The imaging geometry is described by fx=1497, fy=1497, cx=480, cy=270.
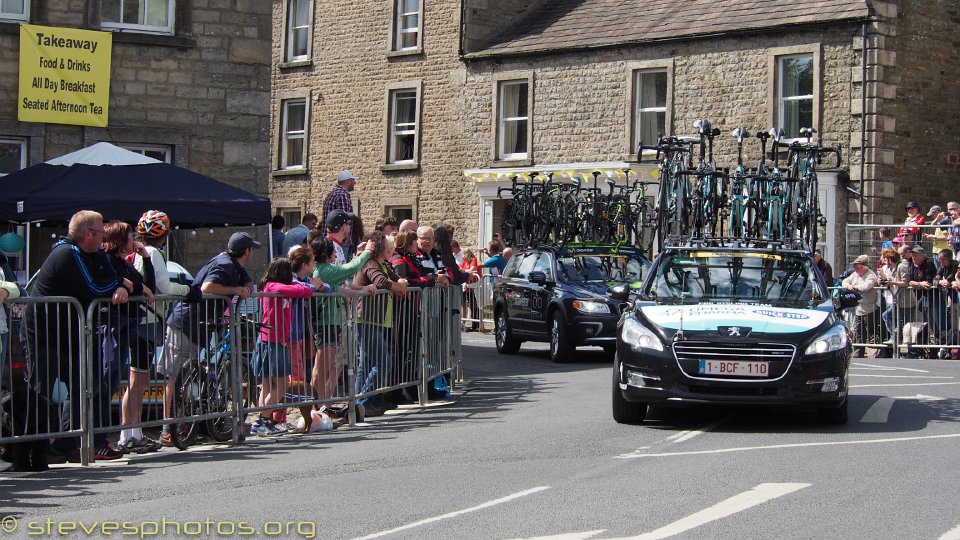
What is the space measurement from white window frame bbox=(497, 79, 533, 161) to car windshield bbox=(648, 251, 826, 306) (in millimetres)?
22717

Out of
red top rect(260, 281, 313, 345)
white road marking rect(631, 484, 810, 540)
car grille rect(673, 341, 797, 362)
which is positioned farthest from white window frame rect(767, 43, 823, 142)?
white road marking rect(631, 484, 810, 540)

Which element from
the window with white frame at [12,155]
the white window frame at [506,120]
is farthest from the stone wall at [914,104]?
the window with white frame at [12,155]

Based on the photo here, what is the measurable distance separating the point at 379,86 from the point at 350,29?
1.96 metres

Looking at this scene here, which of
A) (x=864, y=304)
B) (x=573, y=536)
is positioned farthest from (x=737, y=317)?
(x=864, y=304)

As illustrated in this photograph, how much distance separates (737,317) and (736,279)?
3.86 ft

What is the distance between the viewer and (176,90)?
2044 centimetres

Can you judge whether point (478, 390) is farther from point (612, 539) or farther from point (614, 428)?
point (612, 539)

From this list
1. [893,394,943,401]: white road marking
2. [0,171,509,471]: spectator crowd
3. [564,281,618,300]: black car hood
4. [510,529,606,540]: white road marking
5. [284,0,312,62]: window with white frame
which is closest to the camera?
[510,529,606,540]: white road marking

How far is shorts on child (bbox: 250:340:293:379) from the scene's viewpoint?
40.4 ft

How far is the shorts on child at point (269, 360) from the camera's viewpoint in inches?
484

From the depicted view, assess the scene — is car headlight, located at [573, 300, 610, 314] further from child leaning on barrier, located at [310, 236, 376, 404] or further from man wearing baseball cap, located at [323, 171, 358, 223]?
child leaning on barrier, located at [310, 236, 376, 404]

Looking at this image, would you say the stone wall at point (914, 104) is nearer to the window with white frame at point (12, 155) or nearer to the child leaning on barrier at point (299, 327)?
the window with white frame at point (12, 155)

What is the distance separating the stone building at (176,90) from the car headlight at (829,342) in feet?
33.9

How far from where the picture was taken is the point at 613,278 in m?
21.9
